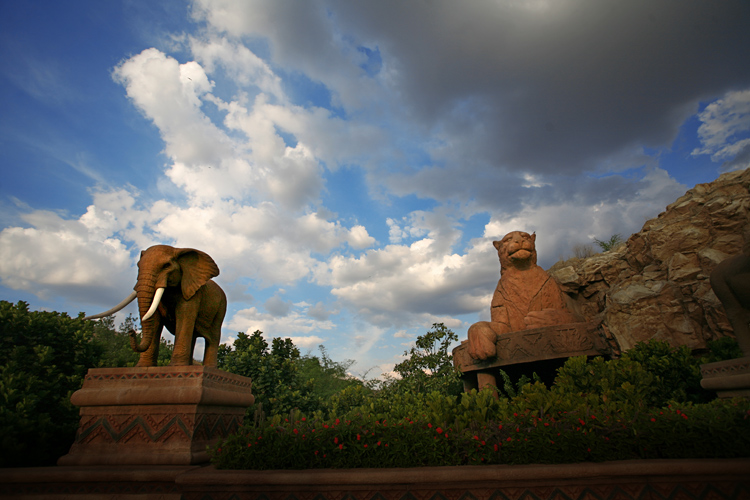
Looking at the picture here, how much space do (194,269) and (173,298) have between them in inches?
17.8

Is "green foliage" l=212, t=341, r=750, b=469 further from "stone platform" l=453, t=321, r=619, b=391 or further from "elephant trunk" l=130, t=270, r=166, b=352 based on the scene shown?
"stone platform" l=453, t=321, r=619, b=391

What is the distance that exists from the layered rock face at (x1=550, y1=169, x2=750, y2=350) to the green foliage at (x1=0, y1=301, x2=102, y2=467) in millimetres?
9748

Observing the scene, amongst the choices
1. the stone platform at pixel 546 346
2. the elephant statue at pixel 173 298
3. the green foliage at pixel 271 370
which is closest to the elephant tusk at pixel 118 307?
the elephant statue at pixel 173 298

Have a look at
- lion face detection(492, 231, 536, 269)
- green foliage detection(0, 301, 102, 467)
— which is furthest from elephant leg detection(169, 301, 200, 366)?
lion face detection(492, 231, 536, 269)

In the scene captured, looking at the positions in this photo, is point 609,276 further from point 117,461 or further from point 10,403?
point 10,403

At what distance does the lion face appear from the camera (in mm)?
9396

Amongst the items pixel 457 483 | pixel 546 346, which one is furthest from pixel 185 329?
pixel 546 346

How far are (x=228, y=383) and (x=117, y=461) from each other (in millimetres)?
1274

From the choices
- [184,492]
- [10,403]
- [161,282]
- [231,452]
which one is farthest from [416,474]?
[10,403]

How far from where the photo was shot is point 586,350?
7703 mm

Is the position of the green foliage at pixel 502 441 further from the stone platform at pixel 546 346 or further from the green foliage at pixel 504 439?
the stone platform at pixel 546 346

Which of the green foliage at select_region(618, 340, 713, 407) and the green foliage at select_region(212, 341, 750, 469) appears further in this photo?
the green foliage at select_region(618, 340, 713, 407)

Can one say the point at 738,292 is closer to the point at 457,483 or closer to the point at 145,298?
the point at 457,483

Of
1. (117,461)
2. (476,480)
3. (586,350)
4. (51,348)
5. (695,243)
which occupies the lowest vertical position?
(476,480)
